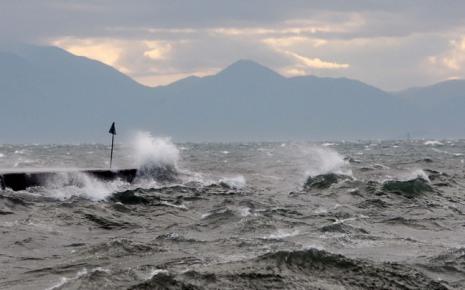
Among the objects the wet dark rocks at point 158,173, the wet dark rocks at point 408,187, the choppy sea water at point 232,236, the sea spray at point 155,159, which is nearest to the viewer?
the choppy sea water at point 232,236

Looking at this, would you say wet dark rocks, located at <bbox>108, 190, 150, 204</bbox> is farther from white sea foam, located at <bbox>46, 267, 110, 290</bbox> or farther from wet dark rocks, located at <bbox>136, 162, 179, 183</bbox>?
white sea foam, located at <bbox>46, 267, 110, 290</bbox>

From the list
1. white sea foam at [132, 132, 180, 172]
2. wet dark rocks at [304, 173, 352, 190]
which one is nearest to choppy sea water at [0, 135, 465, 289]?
wet dark rocks at [304, 173, 352, 190]

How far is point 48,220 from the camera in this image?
19625mm

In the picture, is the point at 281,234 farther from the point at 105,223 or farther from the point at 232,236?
the point at 105,223

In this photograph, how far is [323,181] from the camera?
32.6m

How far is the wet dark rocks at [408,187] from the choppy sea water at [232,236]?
0.15 feet

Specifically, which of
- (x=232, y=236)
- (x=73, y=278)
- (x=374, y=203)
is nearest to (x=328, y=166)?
(x=374, y=203)

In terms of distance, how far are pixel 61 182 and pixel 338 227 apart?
1537 cm

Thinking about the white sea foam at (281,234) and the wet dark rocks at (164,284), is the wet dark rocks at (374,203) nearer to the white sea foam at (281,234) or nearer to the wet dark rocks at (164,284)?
the white sea foam at (281,234)

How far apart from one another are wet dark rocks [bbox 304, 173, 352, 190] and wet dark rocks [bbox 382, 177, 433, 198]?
116 inches

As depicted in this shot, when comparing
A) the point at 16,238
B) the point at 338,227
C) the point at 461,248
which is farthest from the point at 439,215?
the point at 16,238

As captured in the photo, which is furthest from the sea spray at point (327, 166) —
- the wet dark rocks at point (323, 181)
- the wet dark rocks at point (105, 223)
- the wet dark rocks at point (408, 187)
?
the wet dark rocks at point (105, 223)

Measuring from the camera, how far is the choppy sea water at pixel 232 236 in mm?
11963

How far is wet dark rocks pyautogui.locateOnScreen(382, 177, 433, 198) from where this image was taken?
92.0 feet
